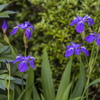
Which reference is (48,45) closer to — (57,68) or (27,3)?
(57,68)

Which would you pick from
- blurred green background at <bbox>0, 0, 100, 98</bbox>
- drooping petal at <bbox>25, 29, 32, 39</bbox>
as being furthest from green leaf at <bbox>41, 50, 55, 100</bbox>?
blurred green background at <bbox>0, 0, 100, 98</bbox>

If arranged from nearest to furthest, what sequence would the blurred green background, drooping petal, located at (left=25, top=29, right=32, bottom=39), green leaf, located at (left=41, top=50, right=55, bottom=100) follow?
drooping petal, located at (left=25, top=29, right=32, bottom=39) → green leaf, located at (left=41, top=50, right=55, bottom=100) → the blurred green background

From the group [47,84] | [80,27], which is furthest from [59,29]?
[80,27]

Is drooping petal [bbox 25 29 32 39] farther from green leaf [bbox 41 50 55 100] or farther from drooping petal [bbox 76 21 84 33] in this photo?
green leaf [bbox 41 50 55 100]

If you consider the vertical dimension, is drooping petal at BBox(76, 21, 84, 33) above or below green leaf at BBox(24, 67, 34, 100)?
above

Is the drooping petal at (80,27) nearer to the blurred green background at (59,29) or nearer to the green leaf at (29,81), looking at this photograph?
the green leaf at (29,81)

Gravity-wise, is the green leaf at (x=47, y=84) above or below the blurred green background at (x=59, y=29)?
below

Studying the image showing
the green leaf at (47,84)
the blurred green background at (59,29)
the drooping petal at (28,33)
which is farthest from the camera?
the blurred green background at (59,29)

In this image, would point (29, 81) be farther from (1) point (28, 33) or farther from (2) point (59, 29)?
(2) point (59, 29)

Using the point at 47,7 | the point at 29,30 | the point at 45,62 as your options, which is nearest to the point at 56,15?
the point at 47,7

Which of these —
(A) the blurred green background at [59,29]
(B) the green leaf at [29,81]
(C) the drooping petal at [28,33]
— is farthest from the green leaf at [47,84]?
(A) the blurred green background at [59,29]

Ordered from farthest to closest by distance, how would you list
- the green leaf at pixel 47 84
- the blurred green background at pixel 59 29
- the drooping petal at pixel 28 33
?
the blurred green background at pixel 59 29, the green leaf at pixel 47 84, the drooping petal at pixel 28 33
